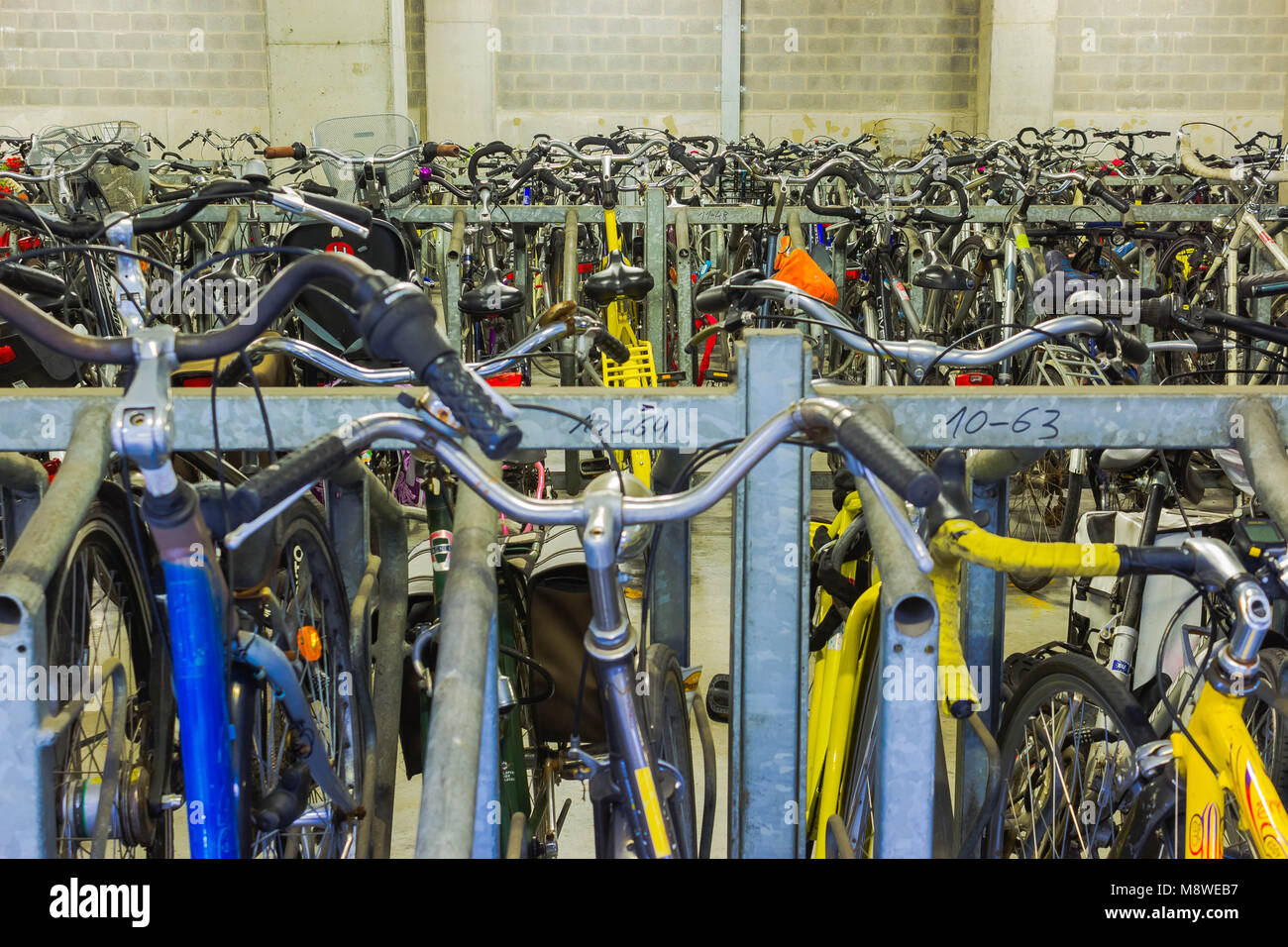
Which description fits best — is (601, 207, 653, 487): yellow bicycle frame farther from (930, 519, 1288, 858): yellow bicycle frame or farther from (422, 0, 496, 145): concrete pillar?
(422, 0, 496, 145): concrete pillar

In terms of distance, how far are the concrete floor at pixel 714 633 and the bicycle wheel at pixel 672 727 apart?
0.54ft

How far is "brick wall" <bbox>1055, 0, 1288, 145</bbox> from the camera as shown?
1212 centimetres

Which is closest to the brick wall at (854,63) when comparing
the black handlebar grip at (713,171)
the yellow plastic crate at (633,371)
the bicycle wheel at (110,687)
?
the black handlebar grip at (713,171)

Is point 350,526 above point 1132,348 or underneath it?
underneath

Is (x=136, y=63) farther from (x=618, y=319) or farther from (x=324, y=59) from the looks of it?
(x=618, y=319)

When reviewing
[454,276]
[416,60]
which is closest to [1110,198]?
[454,276]

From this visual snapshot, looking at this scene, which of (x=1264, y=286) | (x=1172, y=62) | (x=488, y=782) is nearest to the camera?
(x=488, y=782)

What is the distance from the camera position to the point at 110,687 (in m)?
1.52

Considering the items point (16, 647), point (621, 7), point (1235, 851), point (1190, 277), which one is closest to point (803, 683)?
point (1235, 851)

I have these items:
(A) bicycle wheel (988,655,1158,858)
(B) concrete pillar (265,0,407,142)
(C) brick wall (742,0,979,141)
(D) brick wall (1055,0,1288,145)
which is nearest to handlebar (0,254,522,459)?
(A) bicycle wheel (988,655,1158,858)

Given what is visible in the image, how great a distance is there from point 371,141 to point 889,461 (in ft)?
14.5

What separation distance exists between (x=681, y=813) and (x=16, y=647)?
3.04 ft
